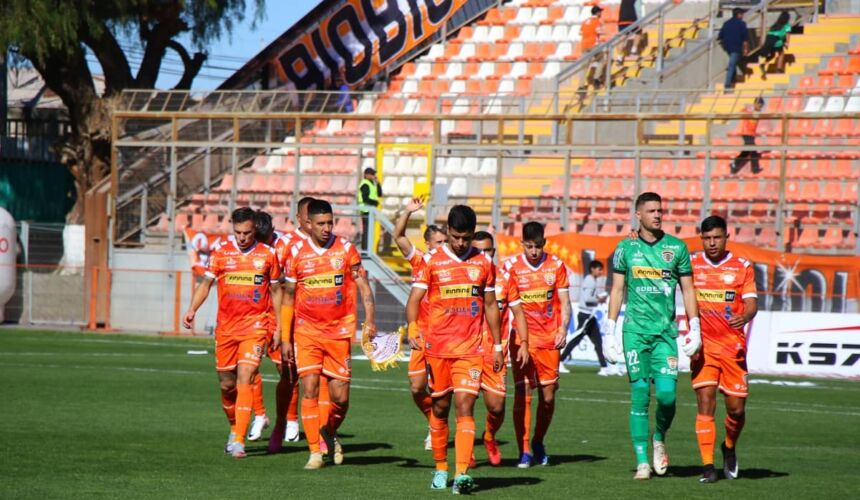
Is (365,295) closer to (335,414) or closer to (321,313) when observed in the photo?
(321,313)

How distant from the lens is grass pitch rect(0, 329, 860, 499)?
34.8 ft

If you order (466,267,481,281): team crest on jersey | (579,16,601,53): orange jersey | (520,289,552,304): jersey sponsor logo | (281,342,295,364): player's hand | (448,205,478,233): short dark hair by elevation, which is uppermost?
(579,16,601,53): orange jersey

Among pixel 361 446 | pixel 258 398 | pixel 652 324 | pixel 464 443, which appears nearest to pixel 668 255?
pixel 652 324

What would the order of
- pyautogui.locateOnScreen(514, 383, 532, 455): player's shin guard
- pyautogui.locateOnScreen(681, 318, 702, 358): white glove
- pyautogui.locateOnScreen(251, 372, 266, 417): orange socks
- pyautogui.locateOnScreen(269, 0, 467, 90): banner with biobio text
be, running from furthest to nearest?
pyautogui.locateOnScreen(269, 0, 467, 90): banner with biobio text < pyautogui.locateOnScreen(251, 372, 266, 417): orange socks < pyautogui.locateOnScreen(514, 383, 532, 455): player's shin guard < pyautogui.locateOnScreen(681, 318, 702, 358): white glove

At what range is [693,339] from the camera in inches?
434

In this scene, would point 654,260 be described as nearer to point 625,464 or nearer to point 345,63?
point 625,464

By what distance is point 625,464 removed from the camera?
12383 mm

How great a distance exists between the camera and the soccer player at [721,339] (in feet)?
37.4

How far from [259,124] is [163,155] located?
2468mm

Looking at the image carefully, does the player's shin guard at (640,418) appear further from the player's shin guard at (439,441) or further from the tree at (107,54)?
the tree at (107,54)

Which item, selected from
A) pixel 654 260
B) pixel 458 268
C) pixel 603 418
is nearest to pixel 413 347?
pixel 458 268

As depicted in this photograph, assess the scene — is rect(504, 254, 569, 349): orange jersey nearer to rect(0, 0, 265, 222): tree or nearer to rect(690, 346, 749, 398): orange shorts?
rect(690, 346, 749, 398): orange shorts

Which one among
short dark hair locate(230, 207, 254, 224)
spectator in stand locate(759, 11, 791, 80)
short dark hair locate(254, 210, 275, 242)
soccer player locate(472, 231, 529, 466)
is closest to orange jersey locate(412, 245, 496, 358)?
soccer player locate(472, 231, 529, 466)

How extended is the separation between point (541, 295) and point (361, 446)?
7.85 feet
